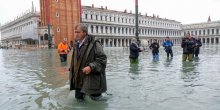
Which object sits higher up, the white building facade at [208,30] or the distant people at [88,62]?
the white building facade at [208,30]

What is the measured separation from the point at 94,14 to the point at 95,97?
240 ft

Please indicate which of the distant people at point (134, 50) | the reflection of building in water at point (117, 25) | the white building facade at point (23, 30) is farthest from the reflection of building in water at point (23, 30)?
the distant people at point (134, 50)

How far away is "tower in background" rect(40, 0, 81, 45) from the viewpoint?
200 feet

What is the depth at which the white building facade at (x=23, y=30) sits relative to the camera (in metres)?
66.8

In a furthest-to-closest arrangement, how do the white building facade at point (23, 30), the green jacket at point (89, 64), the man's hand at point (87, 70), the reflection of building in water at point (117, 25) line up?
the reflection of building in water at point (117, 25), the white building facade at point (23, 30), the green jacket at point (89, 64), the man's hand at point (87, 70)

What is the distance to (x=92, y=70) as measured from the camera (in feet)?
14.7

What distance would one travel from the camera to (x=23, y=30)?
7350 cm

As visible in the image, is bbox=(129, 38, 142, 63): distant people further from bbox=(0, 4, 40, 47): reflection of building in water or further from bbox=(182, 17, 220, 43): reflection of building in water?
bbox=(182, 17, 220, 43): reflection of building in water

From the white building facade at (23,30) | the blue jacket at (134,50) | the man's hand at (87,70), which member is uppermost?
the white building facade at (23,30)

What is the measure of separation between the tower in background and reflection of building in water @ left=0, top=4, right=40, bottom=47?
4695 mm

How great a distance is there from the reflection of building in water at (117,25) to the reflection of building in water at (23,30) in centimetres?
1541

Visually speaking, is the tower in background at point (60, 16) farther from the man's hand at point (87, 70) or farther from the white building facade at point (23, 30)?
the man's hand at point (87, 70)

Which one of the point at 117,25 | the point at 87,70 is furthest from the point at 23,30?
the point at 87,70

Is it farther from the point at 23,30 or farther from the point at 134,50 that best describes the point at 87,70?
the point at 23,30
